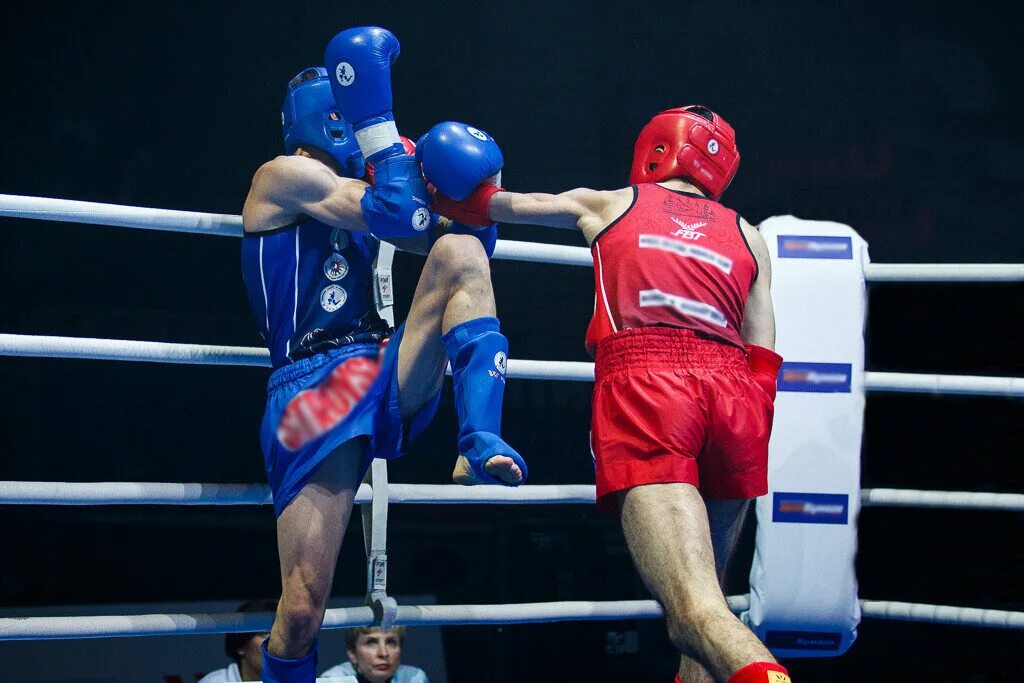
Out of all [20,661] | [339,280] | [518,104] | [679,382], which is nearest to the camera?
[679,382]

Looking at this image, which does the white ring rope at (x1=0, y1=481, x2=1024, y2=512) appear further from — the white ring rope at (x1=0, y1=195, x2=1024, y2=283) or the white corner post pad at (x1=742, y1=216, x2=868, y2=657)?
the white ring rope at (x1=0, y1=195, x2=1024, y2=283)

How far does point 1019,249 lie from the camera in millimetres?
4195

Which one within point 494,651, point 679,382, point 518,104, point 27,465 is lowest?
point 494,651

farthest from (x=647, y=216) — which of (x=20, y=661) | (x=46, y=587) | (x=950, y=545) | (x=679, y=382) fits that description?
(x=46, y=587)

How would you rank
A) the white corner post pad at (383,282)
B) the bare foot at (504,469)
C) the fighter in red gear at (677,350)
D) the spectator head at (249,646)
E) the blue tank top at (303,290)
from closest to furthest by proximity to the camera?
1. the bare foot at (504,469)
2. the fighter in red gear at (677,350)
3. the blue tank top at (303,290)
4. the white corner post pad at (383,282)
5. the spectator head at (249,646)

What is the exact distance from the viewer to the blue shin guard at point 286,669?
7.36 feet

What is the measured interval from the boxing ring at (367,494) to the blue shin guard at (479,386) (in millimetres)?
515

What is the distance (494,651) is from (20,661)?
151 centimetres

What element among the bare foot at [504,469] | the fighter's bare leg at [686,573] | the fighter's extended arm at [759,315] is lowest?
the fighter's bare leg at [686,573]

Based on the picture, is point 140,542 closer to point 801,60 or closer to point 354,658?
point 354,658

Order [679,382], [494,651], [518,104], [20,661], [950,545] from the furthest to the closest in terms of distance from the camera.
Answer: [518,104], [494,651], [950,545], [20,661], [679,382]

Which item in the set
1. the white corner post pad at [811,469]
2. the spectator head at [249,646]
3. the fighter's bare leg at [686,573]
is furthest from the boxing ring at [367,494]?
the fighter's bare leg at [686,573]

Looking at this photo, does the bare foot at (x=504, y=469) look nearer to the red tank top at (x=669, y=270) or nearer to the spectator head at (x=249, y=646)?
the red tank top at (x=669, y=270)

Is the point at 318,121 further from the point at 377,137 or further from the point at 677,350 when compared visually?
the point at 677,350
